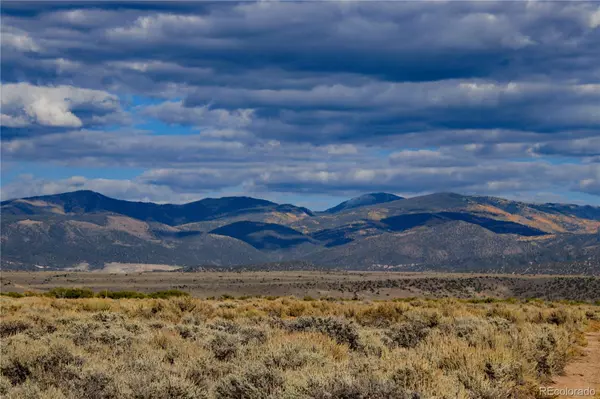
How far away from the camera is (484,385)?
12.5 m

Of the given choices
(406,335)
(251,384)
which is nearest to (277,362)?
(251,384)

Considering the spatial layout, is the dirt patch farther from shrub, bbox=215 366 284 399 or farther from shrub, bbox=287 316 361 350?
shrub, bbox=215 366 284 399

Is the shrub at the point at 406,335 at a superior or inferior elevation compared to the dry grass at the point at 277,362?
inferior

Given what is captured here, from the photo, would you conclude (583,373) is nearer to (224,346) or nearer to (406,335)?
(406,335)

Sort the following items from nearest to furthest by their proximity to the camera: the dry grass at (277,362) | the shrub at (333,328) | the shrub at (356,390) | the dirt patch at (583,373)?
the shrub at (356,390) → the dry grass at (277,362) → the dirt patch at (583,373) → the shrub at (333,328)

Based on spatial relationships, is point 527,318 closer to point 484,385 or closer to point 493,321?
point 493,321

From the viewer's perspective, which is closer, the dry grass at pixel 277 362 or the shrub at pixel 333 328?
the dry grass at pixel 277 362

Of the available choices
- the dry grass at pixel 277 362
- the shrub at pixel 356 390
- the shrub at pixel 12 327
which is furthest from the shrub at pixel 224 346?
the shrub at pixel 12 327

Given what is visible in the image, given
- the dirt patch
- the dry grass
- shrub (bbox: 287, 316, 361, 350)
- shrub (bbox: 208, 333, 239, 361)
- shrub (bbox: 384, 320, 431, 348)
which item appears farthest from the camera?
shrub (bbox: 384, 320, 431, 348)

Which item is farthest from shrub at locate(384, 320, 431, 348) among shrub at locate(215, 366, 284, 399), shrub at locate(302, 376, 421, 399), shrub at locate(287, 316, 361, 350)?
shrub at locate(302, 376, 421, 399)

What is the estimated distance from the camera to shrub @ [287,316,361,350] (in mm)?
20250

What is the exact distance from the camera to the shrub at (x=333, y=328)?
20.2 meters

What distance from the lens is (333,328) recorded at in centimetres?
2188

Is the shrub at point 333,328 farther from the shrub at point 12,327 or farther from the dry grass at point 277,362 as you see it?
the shrub at point 12,327
